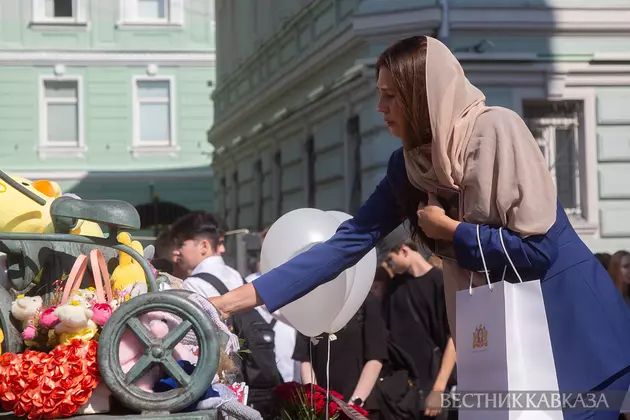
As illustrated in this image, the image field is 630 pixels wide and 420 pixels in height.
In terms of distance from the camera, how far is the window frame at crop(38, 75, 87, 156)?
105 ft

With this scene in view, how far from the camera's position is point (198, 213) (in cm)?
718

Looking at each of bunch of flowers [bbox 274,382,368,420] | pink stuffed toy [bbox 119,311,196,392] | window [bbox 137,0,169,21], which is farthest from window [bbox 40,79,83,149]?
pink stuffed toy [bbox 119,311,196,392]

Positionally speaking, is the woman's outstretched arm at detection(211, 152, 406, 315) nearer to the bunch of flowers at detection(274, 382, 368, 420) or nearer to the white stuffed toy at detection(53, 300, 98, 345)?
the white stuffed toy at detection(53, 300, 98, 345)

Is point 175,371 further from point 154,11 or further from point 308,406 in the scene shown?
point 154,11

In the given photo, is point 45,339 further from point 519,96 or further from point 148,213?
point 148,213

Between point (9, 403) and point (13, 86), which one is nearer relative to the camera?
point (9, 403)

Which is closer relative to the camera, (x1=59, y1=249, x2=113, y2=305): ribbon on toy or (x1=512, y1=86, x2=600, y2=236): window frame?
(x1=59, y1=249, x2=113, y2=305): ribbon on toy

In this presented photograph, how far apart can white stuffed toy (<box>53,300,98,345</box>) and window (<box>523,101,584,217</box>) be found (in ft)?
39.7

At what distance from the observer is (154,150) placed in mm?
32688

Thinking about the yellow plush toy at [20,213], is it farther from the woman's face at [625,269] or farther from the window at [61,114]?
the window at [61,114]

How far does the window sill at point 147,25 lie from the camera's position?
3209cm

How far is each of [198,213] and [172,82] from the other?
85.2 feet

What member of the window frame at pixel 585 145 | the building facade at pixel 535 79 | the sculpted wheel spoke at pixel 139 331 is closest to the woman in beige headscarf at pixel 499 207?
the sculpted wheel spoke at pixel 139 331

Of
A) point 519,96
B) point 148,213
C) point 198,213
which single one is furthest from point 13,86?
point 198,213
